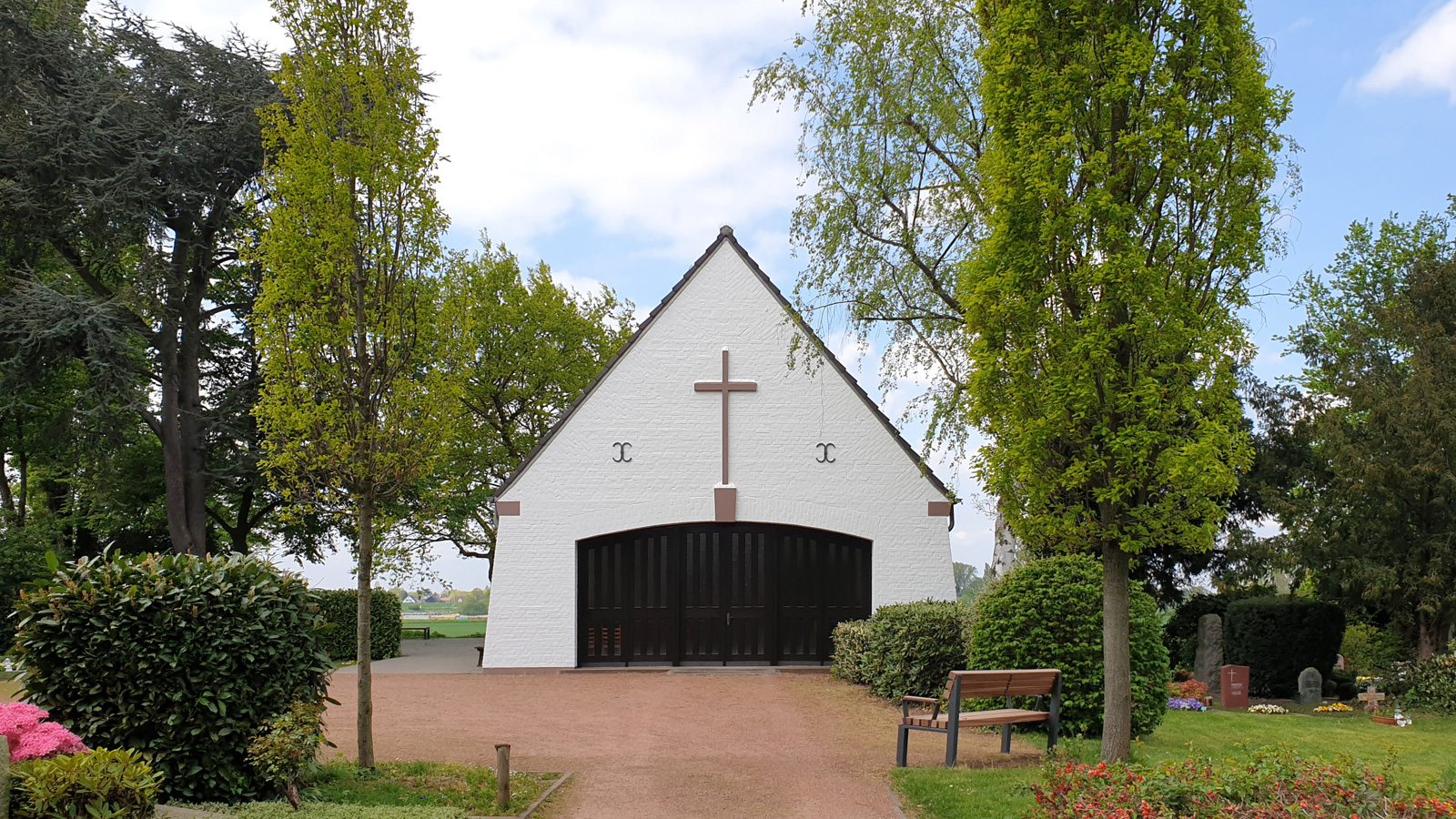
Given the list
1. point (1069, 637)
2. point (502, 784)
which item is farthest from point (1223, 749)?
point (502, 784)

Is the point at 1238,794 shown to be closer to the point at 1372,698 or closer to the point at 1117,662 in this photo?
the point at 1117,662

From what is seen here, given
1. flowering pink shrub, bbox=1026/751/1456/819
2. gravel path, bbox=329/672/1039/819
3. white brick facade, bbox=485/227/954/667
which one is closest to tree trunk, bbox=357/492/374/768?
gravel path, bbox=329/672/1039/819

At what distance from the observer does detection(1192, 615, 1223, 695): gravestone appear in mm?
18766

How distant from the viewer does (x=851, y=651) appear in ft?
52.8

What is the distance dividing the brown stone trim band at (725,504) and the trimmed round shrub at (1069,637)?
22.0 ft

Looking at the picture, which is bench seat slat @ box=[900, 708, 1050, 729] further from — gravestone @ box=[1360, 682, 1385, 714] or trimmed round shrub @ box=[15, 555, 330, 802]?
gravestone @ box=[1360, 682, 1385, 714]

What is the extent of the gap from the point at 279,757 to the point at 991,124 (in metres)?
7.46

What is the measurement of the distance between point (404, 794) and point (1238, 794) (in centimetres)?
592

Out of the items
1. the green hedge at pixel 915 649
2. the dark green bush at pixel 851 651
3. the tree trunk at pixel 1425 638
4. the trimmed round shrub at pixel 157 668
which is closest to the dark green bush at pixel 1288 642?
the tree trunk at pixel 1425 638

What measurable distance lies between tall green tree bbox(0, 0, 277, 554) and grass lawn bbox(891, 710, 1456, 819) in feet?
63.3

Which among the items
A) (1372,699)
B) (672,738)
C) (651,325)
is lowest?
(1372,699)

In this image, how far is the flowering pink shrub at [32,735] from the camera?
20.1 feet

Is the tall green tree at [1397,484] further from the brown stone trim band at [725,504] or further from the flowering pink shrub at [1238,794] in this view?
the flowering pink shrub at [1238,794]

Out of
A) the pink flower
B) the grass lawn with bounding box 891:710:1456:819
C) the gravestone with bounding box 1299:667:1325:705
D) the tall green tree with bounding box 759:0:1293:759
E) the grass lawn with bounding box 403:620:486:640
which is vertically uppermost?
the tall green tree with bounding box 759:0:1293:759
